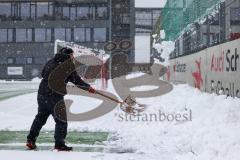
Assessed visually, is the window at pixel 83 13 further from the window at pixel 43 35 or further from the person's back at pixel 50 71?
the person's back at pixel 50 71

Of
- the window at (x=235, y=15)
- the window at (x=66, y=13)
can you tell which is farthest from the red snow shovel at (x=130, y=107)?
the window at (x=66, y=13)

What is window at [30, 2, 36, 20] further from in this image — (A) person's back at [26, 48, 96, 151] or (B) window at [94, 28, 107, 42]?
(A) person's back at [26, 48, 96, 151]

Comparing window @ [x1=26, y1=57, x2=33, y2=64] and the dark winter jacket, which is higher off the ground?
window @ [x1=26, y1=57, x2=33, y2=64]

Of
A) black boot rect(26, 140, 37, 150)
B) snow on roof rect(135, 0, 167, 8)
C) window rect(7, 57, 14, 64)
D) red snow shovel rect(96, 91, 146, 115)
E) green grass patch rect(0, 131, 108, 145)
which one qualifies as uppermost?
snow on roof rect(135, 0, 167, 8)

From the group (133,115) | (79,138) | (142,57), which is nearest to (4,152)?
(79,138)

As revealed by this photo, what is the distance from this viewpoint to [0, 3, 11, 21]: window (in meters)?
61.4

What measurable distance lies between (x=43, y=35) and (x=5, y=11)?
556cm

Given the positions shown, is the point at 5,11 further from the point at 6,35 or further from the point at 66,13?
the point at 66,13

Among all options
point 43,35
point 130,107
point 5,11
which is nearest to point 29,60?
point 43,35

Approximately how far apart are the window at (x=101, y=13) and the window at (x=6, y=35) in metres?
10.9

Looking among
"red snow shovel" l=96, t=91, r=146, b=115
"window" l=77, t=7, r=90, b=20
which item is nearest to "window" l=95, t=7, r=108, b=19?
"window" l=77, t=7, r=90, b=20

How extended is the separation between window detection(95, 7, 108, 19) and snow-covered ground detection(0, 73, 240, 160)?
161 ft

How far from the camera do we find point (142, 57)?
56.5 m

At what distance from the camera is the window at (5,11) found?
2416 inches
